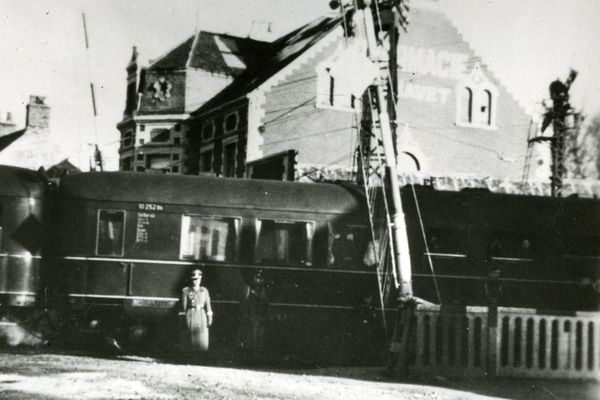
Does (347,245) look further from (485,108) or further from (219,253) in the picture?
(485,108)

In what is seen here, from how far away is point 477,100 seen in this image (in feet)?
113

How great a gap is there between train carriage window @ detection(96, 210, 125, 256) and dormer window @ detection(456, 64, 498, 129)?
22193 millimetres

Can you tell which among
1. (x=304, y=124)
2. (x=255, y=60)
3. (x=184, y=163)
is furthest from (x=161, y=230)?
(x=255, y=60)

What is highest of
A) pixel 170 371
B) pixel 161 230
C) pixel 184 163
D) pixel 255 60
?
pixel 255 60

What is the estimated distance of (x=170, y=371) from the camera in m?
11.8

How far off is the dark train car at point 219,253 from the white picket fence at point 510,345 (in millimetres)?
3520

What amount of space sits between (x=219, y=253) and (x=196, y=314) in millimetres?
1770

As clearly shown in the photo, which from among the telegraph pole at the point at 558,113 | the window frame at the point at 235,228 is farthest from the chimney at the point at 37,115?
the window frame at the point at 235,228

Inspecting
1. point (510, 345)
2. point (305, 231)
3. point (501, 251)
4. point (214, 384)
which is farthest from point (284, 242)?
point (214, 384)

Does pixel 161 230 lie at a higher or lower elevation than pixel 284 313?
higher

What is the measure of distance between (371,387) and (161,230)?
5918 mm

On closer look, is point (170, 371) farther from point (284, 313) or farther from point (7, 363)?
point (284, 313)

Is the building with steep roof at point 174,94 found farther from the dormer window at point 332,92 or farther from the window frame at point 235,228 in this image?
the window frame at point 235,228

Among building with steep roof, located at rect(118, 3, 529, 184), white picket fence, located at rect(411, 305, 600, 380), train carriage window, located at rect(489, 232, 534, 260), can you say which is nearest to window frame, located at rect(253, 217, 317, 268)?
white picket fence, located at rect(411, 305, 600, 380)
